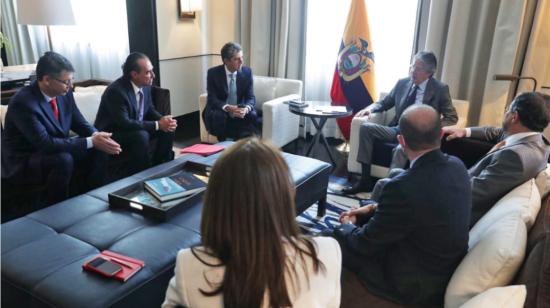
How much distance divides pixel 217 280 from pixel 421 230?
31.1 inches

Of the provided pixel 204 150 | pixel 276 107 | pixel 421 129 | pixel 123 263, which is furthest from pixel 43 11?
pixel 421 129

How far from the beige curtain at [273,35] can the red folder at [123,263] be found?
3164 mm

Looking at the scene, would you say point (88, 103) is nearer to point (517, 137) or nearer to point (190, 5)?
point (190, 5)

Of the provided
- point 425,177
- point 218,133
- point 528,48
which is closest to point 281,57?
point 218,133

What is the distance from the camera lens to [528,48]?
10.5 ft

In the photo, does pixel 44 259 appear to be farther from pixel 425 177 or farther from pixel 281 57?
pixel 281 57

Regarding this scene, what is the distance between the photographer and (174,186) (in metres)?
2.02

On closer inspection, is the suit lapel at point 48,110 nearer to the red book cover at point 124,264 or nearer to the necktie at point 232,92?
the red book cover at point 124,264

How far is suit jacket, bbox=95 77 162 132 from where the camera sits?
2812 millimetres

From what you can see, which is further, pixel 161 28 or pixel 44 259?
pixel 161 28

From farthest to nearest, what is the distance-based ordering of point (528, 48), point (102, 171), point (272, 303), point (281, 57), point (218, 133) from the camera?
point (281, 57) → point (218, 133) → point (528, 48) → point (102, 171) → point (272, 303)

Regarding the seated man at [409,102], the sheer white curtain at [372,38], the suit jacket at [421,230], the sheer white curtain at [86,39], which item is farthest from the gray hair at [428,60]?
the sheer white curtain at [86,39]

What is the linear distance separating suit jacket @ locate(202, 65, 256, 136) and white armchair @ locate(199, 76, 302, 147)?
0.67 ft

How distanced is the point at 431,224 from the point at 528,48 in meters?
2.61
